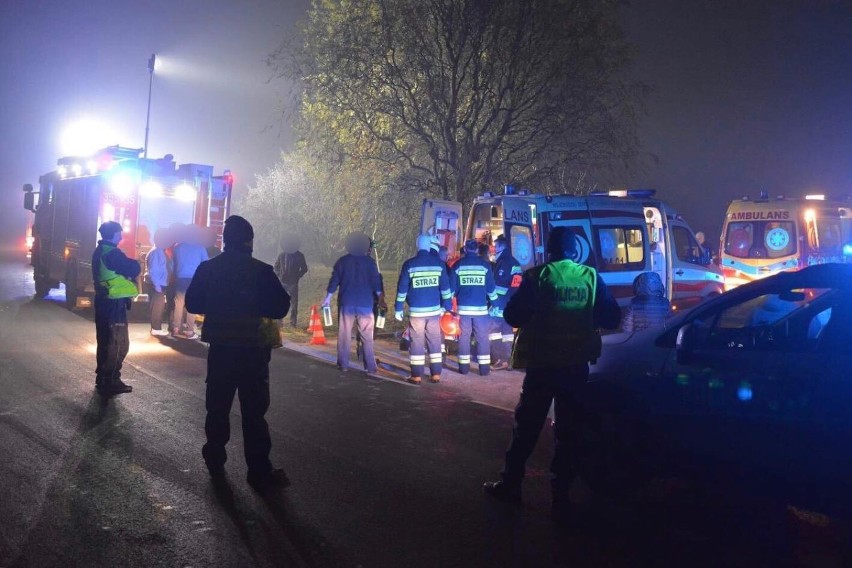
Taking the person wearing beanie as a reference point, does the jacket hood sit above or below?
above

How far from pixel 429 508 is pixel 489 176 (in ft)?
44.8

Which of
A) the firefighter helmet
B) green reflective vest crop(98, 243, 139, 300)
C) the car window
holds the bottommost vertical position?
the firefighter helmet

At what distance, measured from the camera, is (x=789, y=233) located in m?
16.1

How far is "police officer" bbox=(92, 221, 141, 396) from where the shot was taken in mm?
8445

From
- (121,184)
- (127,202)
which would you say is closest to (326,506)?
(127,202)

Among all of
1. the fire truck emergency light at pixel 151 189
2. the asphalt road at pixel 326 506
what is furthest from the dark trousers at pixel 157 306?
the asphalt road at pixel 326 506

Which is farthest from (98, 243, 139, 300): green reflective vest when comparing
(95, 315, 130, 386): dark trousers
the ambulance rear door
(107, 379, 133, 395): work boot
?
the ambulance rear door

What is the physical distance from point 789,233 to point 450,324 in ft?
28.3

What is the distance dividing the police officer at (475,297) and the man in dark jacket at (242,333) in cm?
509

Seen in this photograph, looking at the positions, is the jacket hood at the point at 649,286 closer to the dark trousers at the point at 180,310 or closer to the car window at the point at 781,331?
the car window at the point at 781,331

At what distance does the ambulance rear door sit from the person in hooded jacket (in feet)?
19.1

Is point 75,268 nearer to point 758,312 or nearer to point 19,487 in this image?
point 19,487

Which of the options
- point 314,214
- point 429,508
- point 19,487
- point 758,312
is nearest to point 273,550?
point 429,508

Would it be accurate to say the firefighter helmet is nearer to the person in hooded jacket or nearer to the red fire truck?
the person in hooded jacket
